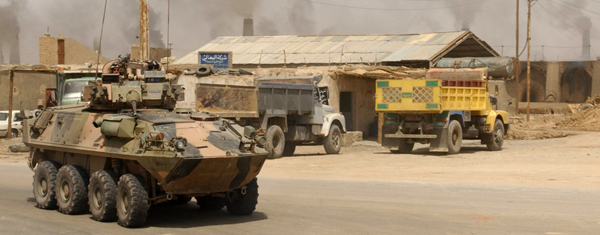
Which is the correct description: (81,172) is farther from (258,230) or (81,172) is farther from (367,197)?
(367,197)

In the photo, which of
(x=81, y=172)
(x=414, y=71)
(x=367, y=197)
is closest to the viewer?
(x=81, y=172)

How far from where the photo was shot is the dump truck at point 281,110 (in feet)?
70.8

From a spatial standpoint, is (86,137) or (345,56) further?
(345,56)

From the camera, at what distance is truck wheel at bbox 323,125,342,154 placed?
25.3m

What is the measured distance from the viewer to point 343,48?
3712 centimetres

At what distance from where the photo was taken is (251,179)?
37.8 feet

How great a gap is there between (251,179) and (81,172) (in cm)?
266

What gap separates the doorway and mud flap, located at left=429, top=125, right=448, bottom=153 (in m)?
9.62

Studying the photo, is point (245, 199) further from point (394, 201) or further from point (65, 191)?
point (394, 201)

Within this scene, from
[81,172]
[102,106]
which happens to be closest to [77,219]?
[81,172]

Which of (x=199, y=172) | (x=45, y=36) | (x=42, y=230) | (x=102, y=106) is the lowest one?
(x=42, y=230)

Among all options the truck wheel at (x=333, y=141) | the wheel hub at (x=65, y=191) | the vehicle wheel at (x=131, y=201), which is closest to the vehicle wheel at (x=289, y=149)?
the truck wheel at (x=333, y=141)

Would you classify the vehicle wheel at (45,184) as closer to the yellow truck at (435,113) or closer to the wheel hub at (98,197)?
the wheel hub at (98,197)

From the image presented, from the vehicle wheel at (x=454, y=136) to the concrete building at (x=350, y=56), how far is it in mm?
6701
